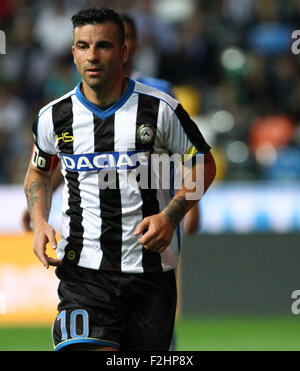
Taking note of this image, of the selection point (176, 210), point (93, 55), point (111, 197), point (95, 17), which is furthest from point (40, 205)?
point (95, 17)

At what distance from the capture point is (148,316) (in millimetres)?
4602

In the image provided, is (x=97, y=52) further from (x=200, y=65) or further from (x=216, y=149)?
(x=200, y=65)

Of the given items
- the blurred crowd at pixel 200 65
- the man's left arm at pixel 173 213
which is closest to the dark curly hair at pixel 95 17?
the man's left arm at pixel 173 213

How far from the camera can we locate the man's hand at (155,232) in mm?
4316

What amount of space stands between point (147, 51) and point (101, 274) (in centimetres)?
828

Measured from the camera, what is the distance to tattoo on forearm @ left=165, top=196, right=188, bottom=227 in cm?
443

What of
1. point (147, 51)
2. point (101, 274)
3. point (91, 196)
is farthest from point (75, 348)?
point (147, 51)

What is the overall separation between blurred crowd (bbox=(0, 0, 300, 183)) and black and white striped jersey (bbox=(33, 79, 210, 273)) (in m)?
6.49

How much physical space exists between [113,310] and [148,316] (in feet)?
0.63

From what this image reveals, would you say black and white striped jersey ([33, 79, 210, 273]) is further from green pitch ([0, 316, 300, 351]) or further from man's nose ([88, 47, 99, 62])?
green pitch ([0, 316, 300, 351])

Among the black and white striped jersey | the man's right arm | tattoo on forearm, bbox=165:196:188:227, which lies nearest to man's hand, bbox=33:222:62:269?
the man's right arm

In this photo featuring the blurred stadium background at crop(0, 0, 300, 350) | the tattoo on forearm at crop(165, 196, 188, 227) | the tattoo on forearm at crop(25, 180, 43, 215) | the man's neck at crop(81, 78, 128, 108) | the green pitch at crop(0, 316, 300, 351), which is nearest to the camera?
the tattoo on forearm at crop(165, 196, 188, 227)

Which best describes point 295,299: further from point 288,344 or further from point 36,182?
point 36,182

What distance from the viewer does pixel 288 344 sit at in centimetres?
816
